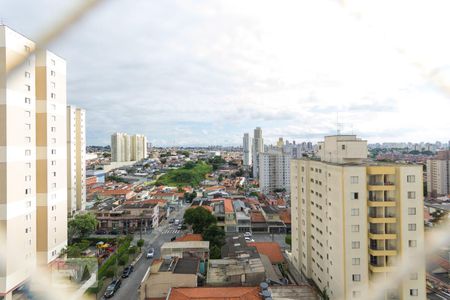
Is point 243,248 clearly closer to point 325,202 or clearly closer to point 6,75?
point 325,202

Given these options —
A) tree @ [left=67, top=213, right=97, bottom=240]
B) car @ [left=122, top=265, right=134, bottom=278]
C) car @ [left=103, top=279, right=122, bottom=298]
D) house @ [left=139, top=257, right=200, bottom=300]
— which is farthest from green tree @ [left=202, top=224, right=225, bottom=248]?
tree @ [left=67, top=213, right=97, bottom=240]

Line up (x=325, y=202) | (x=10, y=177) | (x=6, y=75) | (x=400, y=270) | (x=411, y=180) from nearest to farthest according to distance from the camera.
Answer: (x=6, y=75), (x=400, y=270), (x=10, y=177), (x=411, y=180), (x=325, y=202)

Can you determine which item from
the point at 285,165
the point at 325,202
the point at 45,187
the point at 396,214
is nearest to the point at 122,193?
the point at 285,165

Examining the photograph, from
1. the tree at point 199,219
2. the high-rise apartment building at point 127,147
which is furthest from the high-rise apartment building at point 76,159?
the high-rise apartment building at point 127,147

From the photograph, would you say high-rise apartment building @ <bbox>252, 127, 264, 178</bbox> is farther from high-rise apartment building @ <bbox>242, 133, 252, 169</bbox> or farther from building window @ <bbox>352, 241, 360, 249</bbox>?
building window @ <bbox>352, 241, 360, 249</bbox>

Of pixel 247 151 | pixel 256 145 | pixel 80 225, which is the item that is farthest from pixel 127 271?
pixel 247 151

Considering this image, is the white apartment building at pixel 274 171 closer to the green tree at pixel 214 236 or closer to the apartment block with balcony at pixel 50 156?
the green tree at pixel 214 236
